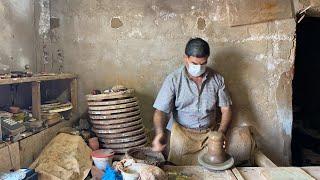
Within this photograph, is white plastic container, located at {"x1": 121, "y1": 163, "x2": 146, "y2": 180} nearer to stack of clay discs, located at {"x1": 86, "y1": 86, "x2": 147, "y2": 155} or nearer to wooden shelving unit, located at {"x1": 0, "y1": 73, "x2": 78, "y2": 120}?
stack of clay discs, located at {"x1": 86, "y1": 86, "x2": 147, "y2": 155}

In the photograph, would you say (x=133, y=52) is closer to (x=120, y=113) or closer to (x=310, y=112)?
(x=120, y=113)

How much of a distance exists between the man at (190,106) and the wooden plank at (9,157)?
1.05 m

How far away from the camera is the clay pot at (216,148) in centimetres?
226

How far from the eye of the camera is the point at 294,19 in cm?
292

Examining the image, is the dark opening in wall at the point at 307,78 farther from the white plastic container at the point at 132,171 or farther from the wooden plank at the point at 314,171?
the white plastic container at the point at 132,171

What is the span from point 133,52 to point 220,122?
102 cm

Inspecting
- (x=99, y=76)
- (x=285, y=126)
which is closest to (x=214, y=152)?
(x=285, y=126)

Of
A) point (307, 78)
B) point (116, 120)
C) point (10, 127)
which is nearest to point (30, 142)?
point (10, 127)

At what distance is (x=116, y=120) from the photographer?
8.68 feet

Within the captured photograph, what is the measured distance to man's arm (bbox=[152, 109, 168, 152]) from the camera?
8.23ft

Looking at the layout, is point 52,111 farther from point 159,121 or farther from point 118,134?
point 159,121

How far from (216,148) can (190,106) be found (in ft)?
2.06

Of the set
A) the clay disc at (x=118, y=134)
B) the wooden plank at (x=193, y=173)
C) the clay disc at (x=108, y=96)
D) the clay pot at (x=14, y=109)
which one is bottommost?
the wooden plank at (x=193, y=173)

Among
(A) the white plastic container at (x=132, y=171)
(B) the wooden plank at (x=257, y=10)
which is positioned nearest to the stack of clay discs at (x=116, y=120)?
(A) the white plastic container at (x=132, y=171)
